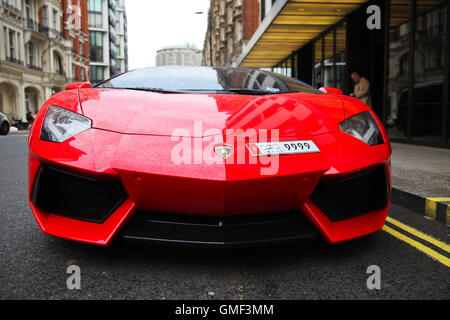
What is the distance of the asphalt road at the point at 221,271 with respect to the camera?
62.4 inches

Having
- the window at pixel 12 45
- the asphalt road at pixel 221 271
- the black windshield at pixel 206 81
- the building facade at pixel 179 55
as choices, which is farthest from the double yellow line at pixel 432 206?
the building facade at pixel 179 55

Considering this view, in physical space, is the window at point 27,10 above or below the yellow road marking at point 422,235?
above

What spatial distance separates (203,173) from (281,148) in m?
0.38

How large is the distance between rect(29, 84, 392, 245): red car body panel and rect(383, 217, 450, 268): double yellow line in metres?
0.38

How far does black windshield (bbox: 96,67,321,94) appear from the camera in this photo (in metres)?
2.51

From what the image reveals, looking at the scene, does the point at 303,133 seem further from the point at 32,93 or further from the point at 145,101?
the point at 32,93

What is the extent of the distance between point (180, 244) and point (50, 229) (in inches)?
26.0

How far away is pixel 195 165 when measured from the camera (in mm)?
1649

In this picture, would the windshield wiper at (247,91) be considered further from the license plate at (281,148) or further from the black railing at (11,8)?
the black railing at (11,8)

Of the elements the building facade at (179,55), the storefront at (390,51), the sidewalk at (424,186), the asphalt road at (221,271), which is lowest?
the asphalt road at (221,271)

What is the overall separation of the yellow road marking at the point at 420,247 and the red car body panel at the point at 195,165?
367 mm

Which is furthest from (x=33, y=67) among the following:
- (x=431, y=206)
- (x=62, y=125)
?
(x=431, y=206)

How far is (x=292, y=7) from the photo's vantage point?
9.77m
